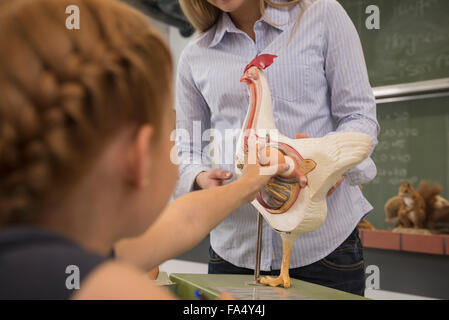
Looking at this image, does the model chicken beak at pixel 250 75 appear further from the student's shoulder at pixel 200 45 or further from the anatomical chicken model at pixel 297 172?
the student's shoulder at pixel 200 45

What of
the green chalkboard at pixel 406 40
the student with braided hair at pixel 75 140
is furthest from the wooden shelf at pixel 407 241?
the student with braided hair at pixel 75 140

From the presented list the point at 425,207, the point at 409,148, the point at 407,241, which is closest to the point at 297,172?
the point at 407,241

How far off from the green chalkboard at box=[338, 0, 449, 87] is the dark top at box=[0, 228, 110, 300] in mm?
2840

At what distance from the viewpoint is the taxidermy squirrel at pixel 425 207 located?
2461 mm

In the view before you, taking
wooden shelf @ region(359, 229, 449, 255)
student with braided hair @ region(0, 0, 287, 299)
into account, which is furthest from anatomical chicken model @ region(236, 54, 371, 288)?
wooden shelf @ region(359, 229, 449, 255)

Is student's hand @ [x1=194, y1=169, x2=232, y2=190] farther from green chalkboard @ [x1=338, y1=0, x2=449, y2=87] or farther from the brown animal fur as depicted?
green chalkboard @ [x1=338, y1=0, x2=449, y2=87]

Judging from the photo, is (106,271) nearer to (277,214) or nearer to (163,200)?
(163,200)

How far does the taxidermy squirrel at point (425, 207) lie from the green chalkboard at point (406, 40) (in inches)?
29.2

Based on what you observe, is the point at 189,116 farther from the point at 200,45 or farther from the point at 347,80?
the point at 347,80

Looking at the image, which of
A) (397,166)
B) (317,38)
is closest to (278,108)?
(317,38)

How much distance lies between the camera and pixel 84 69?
→ 36 centimetres

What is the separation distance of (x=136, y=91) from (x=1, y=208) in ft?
0.50
